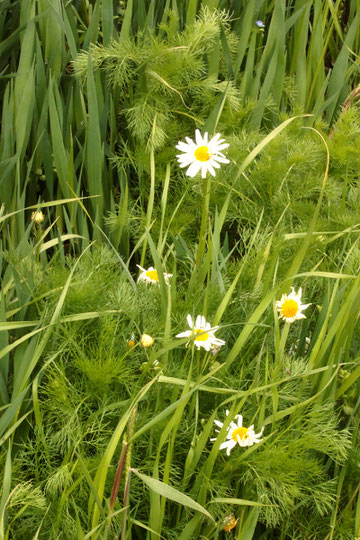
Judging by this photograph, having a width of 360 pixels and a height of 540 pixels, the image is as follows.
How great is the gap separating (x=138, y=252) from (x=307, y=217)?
0.41 metres

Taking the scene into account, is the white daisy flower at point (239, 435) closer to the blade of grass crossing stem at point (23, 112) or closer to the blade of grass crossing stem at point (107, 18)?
the blade of grass crossing stem at point (23, 112)

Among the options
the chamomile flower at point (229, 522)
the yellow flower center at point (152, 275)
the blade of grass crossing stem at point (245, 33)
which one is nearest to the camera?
the chamomile flower at point (229, 522)

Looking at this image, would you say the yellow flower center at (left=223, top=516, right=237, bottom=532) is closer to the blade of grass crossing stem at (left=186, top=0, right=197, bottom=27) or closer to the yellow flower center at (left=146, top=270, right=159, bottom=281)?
the yellow flower center at (left=146, top=270, right=159, bottom=281)

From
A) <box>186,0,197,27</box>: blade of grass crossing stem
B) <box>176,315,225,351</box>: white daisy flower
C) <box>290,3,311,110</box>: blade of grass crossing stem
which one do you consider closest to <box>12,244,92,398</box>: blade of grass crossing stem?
<box>176,315,225,351</box>: white daisy flower

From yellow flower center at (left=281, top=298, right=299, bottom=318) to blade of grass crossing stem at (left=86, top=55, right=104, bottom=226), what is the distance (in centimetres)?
54

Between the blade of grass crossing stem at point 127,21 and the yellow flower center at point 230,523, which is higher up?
the blade of grass crossing stem at point 127,21

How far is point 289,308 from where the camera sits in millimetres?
1290

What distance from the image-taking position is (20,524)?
1.14 metres

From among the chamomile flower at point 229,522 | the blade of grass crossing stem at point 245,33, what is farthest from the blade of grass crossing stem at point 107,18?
the chamomile flower at point 229,522

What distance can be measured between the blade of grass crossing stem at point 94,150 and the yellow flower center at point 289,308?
0.54m

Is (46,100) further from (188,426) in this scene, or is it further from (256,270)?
(188,426)

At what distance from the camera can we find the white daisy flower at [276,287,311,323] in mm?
1286

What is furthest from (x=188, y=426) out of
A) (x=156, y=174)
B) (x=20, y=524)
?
(x=156, y=174)

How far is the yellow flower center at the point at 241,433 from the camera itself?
3.78 feet
